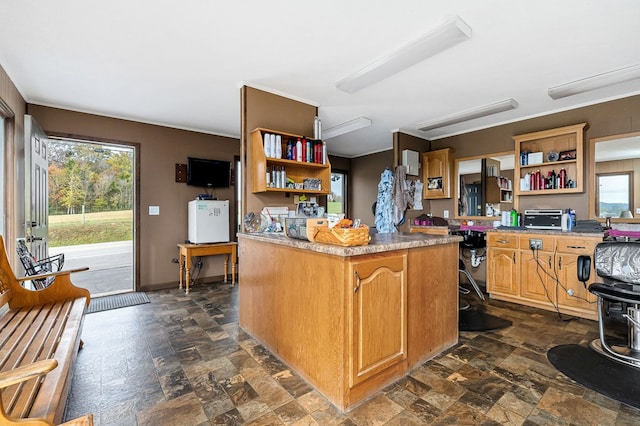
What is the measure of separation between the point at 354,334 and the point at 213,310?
7.78 ft

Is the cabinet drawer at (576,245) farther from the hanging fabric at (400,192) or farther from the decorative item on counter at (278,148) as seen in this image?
the decorative item on counter at (278,148)

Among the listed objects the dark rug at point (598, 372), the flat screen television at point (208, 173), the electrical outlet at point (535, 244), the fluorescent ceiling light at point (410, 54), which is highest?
the fluorescent ceiling light at point (410, 54)

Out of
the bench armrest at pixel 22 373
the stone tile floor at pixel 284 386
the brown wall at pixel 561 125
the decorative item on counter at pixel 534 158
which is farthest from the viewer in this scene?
the decorative item on counter at pixel 534 158

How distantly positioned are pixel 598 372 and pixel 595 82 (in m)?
2.74

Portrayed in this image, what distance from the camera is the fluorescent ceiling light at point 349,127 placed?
4406mm

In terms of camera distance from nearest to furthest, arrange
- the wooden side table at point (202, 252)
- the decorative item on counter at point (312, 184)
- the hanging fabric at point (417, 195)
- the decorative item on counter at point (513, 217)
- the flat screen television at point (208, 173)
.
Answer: the decorative item on counter at point (312, 184) < the decorative item on counter at point (513, 217) < the wooden side table at point (202, 252) < the flat screen television at point (208, 173) < the hanging fabric at point (417, 195)

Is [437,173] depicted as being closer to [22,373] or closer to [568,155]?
[568,155]

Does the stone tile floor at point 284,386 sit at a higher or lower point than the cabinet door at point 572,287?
lower

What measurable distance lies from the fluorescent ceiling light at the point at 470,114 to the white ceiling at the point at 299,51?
3.7 inches

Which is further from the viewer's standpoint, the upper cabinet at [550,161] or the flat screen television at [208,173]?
the flat screen television at [208,173]

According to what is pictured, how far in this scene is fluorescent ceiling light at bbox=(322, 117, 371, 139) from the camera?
4406mm

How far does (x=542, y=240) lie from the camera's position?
11.6 ft

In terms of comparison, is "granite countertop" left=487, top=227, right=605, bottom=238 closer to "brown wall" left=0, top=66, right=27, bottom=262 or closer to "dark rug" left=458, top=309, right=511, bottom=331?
"dark rug" left=458, top=309, right=511, bottom=331

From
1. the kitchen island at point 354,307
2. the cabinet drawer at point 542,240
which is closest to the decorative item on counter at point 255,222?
the kitchen island at point 354,307
